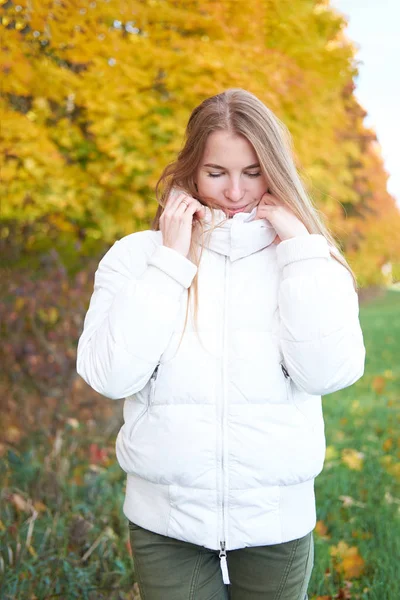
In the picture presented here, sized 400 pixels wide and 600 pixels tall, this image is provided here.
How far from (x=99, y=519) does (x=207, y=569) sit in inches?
66.4

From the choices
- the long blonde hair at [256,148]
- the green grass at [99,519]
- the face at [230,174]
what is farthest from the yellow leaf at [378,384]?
the face at [230,174]

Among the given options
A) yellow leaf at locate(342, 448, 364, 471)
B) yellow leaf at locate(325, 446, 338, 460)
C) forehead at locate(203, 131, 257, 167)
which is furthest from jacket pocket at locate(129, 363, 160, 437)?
yellow leaf at locate(325, 446, 338, 460)

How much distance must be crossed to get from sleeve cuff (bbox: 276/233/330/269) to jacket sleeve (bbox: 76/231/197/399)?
22cm

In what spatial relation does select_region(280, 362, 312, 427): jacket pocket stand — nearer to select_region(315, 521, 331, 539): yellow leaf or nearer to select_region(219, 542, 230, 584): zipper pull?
select_region(219, 542, 230, 584): zipper pull

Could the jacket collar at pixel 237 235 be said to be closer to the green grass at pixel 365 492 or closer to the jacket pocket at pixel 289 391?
the jacket pocket at pixel 289 391

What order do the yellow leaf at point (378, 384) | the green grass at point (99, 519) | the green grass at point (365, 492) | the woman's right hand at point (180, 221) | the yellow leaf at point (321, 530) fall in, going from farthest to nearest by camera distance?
the yellow leaf at point (378, 384) < the yellow leaf at point (321, 530) < the green grass at point (365, 492) < the green grass at point (99, 519) < the woman's right hand at point (180, 221)

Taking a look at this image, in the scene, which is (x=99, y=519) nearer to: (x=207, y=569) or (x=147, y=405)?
(x=207, y=569)

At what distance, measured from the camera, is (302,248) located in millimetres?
1747

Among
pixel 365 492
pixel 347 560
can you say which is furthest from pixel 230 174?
pixel 365 492

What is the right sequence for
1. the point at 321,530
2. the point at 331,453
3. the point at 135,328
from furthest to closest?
1. the point at 331,453
2. the point at 321,530
3. the point at 135,328

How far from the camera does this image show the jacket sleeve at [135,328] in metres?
1.66

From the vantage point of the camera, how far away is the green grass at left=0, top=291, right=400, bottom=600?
281 centimetres

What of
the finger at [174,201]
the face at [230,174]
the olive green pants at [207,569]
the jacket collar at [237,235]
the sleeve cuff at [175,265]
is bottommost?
the olive green pants at [207,569]

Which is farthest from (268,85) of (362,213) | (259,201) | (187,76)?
(362,213)
